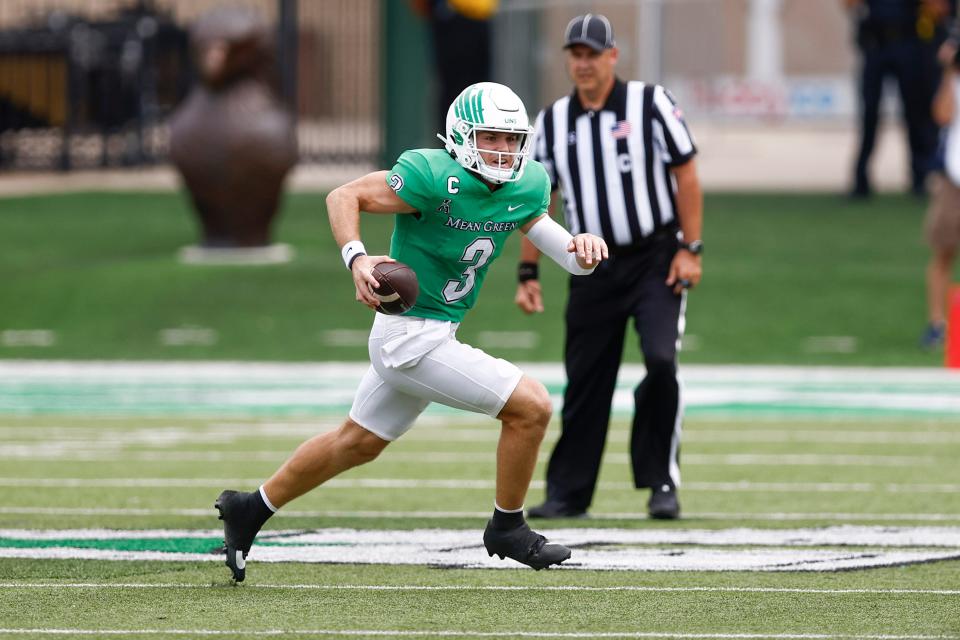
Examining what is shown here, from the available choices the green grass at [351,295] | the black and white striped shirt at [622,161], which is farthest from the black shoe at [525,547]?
the green grass at [351,295]

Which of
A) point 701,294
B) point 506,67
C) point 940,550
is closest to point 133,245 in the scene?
point 701,294

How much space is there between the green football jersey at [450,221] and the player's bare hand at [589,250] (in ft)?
0.71

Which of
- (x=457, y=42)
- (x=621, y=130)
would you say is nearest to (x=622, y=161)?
(x=621, y=130)

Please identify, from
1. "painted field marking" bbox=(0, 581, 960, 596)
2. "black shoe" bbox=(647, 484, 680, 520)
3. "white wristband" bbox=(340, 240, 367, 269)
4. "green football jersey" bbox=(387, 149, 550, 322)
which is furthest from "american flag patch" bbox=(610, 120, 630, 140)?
"painted field marking" bbox=(0, 581, 960, 596)

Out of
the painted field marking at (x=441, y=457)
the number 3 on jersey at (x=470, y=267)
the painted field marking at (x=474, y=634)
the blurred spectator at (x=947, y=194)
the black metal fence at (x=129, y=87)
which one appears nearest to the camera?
the painted field marking at (x=474, y=634)

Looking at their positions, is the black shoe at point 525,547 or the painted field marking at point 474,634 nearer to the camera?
the painted field marking at point 474,634

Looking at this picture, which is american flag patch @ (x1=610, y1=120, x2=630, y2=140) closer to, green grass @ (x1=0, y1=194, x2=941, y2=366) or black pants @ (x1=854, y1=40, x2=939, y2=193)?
green grass @ (x1=0, y1=194, x2=941, y2=366)

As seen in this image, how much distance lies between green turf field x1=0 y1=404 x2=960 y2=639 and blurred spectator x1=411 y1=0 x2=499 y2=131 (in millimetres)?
10815

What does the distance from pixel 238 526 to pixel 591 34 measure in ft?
8.30

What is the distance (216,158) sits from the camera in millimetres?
16188

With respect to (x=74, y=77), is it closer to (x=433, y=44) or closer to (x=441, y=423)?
(x=433, y=44)

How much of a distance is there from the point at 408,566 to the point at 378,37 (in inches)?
716

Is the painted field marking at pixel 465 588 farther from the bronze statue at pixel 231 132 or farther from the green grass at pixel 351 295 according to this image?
the bronze statue at pixel 231 132

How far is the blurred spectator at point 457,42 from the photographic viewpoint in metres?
21.7
